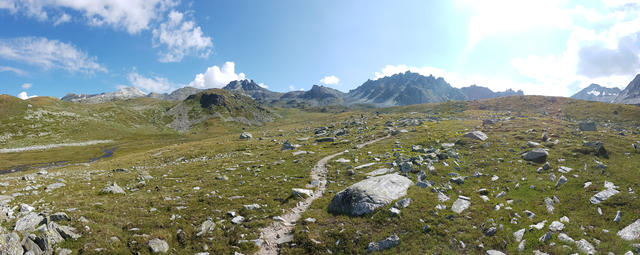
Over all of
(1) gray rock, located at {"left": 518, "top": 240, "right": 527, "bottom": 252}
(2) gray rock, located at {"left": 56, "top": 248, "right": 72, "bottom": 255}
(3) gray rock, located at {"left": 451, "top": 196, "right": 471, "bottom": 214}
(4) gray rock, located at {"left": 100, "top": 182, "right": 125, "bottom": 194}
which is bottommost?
(1) gray rock, located at {"left": 518, "top": 240, "right": 527, "bottom": 252}

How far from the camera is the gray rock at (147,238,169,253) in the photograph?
12192 mm

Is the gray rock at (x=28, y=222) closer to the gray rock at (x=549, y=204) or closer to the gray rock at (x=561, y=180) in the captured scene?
the gray rock at (x=549, y=204)

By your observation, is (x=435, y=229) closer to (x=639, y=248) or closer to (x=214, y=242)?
(x=639, y=248)

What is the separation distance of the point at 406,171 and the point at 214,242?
62.1ft

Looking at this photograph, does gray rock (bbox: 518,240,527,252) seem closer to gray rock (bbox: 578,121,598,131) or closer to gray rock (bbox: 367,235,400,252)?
gray rock (bbox: 367,235,400,252)

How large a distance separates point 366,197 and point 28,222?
1941 centimetres

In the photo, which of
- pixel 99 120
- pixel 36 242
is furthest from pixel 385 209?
pixel 99 120

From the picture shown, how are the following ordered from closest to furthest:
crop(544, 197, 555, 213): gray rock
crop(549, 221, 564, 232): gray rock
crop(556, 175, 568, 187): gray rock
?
crop(549, 221, 564, 232): gray rock
crop(544, 197, 555, 213): gray rock
crop(556, 175, 568, 187): gray rock

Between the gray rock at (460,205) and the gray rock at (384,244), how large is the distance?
Answer: 19.7ft

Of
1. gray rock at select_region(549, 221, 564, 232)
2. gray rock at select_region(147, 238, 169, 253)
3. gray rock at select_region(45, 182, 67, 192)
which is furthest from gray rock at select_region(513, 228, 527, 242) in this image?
gray rock at select_region(45, 182, 67, 192)

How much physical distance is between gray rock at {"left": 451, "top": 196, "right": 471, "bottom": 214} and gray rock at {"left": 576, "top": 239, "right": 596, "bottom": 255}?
5510 millimetres

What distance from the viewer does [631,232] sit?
39.3ft

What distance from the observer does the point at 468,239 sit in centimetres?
1314

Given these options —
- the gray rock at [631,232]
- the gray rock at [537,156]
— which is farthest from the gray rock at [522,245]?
the gray rock at [537,156]
